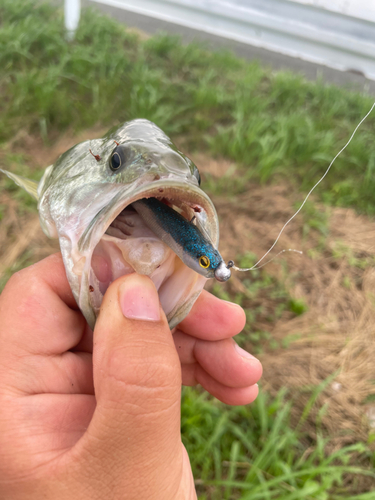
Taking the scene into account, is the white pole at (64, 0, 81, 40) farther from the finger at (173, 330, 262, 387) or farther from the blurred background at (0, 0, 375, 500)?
the finger at (173, 330, 262, 387)

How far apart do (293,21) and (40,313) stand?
6.11 metres

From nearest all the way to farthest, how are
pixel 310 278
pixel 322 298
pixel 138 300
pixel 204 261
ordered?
pixel 204 261 < pixel 138 300 < pixel 322 298 < pixel 310 278

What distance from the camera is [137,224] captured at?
146 centimetres

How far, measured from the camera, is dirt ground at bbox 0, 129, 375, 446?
2922 millimetres

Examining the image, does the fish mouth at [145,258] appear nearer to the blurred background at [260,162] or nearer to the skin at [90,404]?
the skin at [90,404]

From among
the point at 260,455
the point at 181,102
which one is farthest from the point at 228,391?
the point at 181,102

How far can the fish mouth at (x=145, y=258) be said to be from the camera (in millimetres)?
1225

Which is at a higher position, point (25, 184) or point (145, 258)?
point (145, 258)

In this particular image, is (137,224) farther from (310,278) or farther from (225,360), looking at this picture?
(310,278)

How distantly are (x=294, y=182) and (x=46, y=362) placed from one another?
13.4ft

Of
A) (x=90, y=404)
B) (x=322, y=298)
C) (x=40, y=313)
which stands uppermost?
(x=40, y=313)

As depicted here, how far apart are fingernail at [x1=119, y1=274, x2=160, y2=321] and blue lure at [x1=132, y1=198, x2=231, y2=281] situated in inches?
7.0

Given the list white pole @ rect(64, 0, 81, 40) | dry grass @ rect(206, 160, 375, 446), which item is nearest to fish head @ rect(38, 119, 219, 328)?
dry grass @ rect(206, 160, 375, 446)

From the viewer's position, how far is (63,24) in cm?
589
